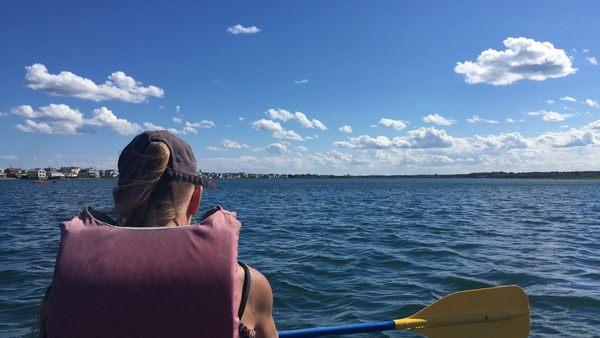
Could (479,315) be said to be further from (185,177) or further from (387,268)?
(387,268)

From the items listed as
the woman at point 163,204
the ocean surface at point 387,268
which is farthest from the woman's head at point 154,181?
the ocean surface at point 387,268

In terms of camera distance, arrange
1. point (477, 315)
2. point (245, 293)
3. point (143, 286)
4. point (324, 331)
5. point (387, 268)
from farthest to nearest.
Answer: point (387, 268) → point (477, 315) → point (324, 331) → point (245, 293) → point (143, 286)

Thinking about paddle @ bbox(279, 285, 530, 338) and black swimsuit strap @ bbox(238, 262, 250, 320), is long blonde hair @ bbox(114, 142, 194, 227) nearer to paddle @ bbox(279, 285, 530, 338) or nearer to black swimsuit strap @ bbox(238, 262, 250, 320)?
black swimsuit strap @ bbox(238, 262, 250, 320)

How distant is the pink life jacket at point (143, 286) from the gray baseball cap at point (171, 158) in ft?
0.99

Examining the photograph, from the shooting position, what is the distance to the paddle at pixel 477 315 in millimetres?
5543

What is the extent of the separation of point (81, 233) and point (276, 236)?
1546cm

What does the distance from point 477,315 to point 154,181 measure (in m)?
4.66

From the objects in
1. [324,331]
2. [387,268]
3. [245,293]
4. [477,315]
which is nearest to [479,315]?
[477,315]

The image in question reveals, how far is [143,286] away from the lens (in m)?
2.14

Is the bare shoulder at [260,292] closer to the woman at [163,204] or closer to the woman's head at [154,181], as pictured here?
the woman at [163,204]

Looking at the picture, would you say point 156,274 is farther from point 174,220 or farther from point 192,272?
point 174,220

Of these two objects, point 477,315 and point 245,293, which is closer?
point 245,293

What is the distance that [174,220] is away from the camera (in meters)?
2.48

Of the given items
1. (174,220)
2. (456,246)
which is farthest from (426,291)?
(174,220)
